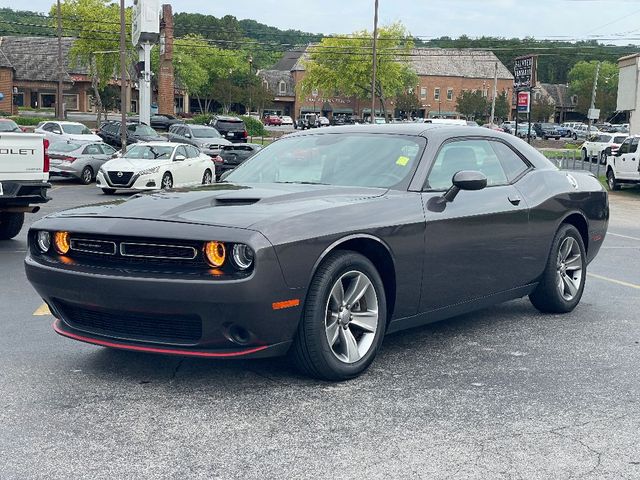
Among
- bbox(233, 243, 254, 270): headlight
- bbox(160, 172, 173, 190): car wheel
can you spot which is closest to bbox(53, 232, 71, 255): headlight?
bbox(233, 243, 254, 270): headlight

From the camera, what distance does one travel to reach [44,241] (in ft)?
16.9

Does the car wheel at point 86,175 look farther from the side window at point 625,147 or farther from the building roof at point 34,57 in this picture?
the building roof at point 34,57

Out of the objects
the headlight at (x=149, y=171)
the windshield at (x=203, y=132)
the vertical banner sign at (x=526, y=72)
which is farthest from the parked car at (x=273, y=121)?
the headlight at (x=149, y=171)

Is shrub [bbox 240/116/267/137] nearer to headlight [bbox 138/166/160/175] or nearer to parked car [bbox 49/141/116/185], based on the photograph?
parked car [bbox 49/141/116/185]

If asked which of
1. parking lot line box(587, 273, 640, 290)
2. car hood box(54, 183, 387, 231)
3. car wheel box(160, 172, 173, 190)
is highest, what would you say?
car hood box(54, 183, 387, 231)

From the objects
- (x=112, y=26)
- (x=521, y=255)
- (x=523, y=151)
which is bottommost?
(x=521, y=255)

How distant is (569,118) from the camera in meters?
143

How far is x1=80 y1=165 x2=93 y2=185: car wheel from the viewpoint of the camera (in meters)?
27.3

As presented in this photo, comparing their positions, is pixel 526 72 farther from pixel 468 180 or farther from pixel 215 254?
pixel 215 254

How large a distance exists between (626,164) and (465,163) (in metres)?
23.8

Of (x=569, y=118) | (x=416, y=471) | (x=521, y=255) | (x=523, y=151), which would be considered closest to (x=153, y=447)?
(x=416, y=471)

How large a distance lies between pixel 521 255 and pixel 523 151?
1.01 meters

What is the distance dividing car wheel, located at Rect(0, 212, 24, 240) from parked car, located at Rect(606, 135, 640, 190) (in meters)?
21.1

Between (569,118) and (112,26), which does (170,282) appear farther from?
(569,118)
